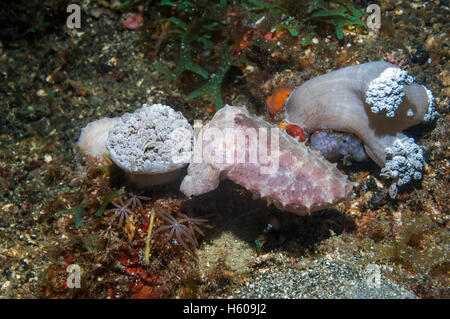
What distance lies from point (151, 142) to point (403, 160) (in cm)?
305

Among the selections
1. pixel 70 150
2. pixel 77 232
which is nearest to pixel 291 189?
pixel 77 232

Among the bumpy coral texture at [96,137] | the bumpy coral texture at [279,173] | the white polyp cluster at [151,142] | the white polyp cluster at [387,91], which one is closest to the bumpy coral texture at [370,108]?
the white polyp cluster at [387,91]

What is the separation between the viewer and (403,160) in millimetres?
3637

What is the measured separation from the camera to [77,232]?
372cm

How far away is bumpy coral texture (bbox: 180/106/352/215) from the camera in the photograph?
3.13 metres

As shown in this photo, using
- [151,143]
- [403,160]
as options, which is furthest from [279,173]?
[403,160]

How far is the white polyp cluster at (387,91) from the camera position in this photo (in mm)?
3328

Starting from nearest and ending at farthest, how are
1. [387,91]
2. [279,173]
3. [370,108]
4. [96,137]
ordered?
[279,173] → [387,91] → [370,108] → [96,137]

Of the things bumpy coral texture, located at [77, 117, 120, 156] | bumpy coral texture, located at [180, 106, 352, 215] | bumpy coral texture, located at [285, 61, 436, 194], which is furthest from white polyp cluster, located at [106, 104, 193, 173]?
bumpy coral texture, located at [285, 61, 436, 194]

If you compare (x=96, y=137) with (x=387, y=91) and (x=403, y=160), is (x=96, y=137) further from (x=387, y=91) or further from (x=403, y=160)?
(x=403, y=160)

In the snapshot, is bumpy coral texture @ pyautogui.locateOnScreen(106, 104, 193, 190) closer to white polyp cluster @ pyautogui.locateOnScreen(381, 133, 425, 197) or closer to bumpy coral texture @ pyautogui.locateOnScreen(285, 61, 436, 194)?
bumpy coral texture @ pyautogui.locateOnScreen(285, 61, 436, 194)

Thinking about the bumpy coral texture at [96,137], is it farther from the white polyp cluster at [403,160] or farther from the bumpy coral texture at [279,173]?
the white polyp cluster at [403,160]

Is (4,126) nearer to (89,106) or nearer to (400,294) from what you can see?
(89,106)

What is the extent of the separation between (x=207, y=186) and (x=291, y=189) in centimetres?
92
